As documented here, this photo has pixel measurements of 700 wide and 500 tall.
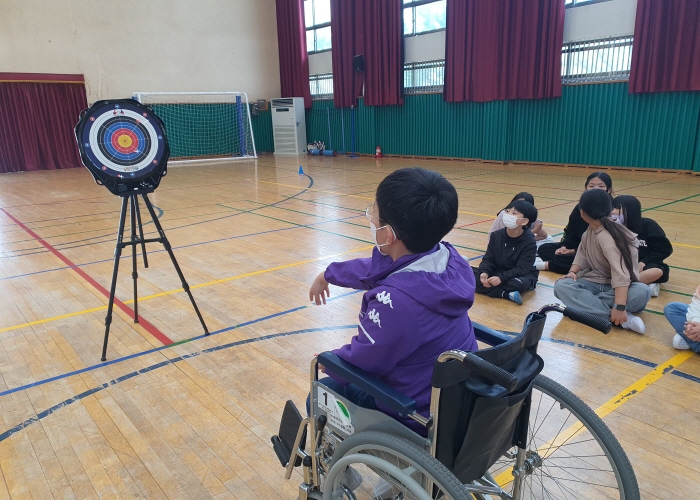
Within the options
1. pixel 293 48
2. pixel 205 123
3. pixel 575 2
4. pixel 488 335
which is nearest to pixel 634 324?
pixel 488 335

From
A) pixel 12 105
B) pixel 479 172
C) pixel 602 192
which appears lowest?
pixel 479 172

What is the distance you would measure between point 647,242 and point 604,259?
2.37 ft

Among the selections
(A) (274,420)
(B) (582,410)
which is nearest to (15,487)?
(A) (274,420)

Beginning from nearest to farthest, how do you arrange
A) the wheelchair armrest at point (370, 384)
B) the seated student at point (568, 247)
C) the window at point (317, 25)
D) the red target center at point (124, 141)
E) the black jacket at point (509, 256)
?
the wheelchair armrest at point (370, 384), the red target center at point (124, 141), the black jacket at point (509, 256), the seated student at point (568, 247), the window at point (317, 25)

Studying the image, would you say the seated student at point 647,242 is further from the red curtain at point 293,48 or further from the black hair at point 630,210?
the red curtain at point 293,48

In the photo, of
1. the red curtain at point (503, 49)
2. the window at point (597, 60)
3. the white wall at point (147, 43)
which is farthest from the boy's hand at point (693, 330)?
the white wall at point (147, 43)

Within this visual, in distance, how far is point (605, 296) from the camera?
285 centimetres

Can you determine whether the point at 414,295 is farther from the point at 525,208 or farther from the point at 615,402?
the point at 525,208

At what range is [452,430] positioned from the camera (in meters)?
1.09

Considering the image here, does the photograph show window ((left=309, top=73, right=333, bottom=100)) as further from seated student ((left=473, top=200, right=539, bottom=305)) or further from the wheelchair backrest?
the wheelchair backrest

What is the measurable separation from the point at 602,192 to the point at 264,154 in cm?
1342

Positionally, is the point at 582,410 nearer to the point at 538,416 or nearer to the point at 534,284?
the point at 538,416

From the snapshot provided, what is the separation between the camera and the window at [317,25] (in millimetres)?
13930

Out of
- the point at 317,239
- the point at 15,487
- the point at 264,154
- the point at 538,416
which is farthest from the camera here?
the point at 264,154
